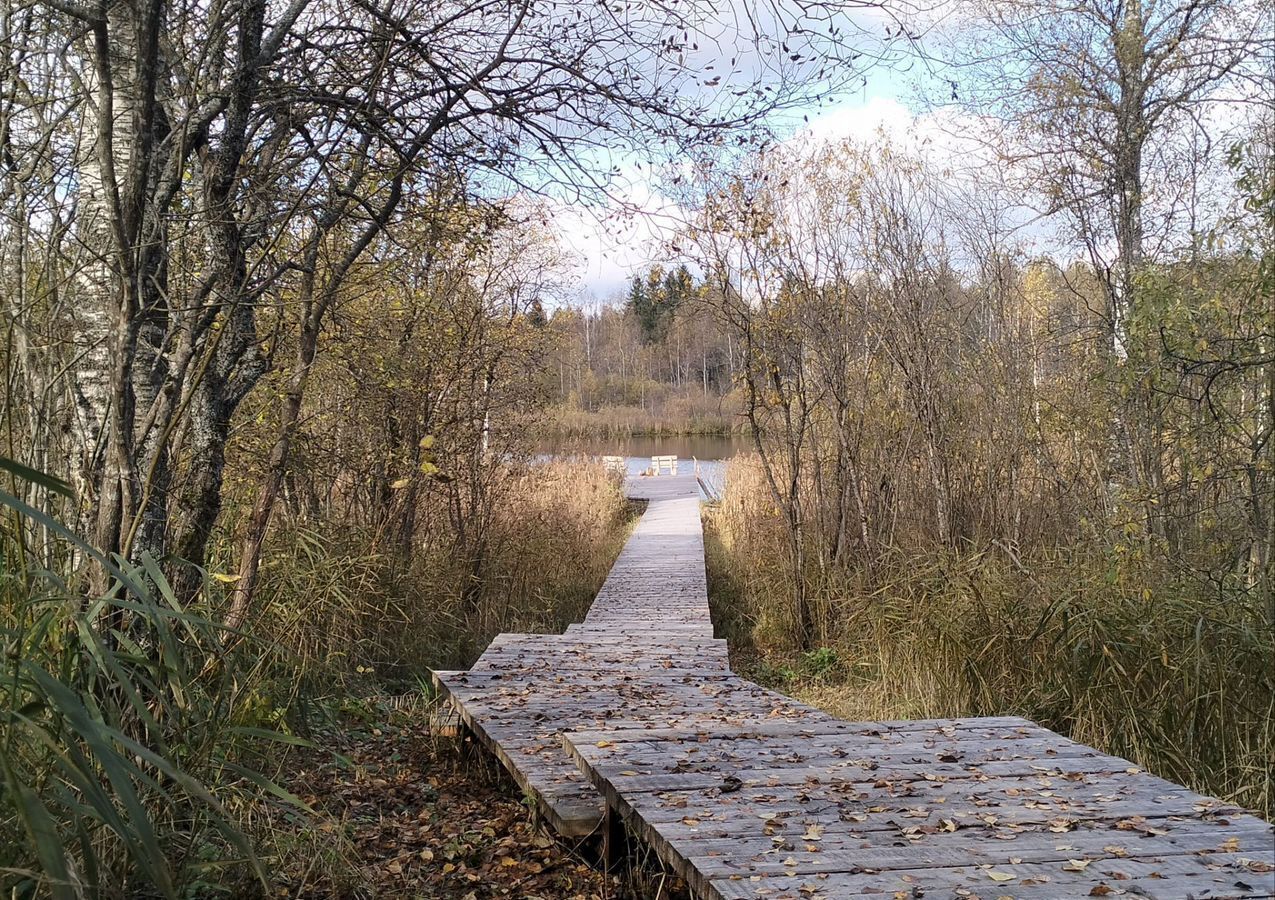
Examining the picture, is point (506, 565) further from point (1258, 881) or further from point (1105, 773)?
point (1258, 881)

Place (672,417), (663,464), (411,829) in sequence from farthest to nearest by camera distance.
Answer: (672,417) → (663,464) → (411,829)

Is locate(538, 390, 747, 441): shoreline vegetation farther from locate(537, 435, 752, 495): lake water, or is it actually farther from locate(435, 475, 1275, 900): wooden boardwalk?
locate(435, 475, 1275, 900): wooden boardwalk

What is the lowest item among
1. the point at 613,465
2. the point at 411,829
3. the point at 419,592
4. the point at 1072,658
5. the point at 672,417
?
the point at 411,829

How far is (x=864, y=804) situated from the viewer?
2805 mm

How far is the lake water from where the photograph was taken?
1563 centimetres

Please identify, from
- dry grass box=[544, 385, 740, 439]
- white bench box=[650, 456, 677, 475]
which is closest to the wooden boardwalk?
white bench box=[650, 456, 677, 475]

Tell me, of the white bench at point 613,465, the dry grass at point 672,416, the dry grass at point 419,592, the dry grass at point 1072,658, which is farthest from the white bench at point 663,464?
the dry grass at point 1072,658

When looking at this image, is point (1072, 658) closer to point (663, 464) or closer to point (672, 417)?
point (663, 464)

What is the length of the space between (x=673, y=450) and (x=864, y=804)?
117ft

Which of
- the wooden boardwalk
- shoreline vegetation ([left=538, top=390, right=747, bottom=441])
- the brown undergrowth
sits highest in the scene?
shoreline vegetation ([left=538, top=390, right=747, bottom=441])

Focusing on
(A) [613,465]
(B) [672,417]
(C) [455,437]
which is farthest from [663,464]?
(B) [672,417]

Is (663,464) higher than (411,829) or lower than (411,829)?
higher

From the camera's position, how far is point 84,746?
2455 mm

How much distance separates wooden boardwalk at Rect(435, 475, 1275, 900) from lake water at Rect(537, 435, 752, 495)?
931 cm
